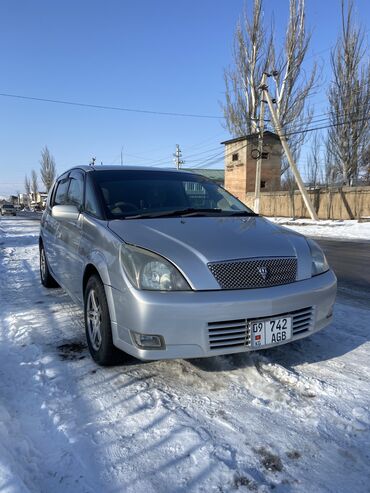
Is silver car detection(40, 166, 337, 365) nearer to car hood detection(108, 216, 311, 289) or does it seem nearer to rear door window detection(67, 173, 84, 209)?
car hood detection(108, 216, 311, 289)

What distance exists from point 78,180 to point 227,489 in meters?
3.41

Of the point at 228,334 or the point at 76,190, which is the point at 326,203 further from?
the point at 228,334

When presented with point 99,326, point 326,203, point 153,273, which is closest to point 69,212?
point 99,326

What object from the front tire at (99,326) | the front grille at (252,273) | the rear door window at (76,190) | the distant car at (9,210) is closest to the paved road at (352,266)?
the front grille at (252,273)

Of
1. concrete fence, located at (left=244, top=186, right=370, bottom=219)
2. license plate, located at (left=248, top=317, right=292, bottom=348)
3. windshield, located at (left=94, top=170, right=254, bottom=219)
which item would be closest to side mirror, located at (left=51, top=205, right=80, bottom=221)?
windshield, located at (left=94, top=170, right=254, bottom=219)

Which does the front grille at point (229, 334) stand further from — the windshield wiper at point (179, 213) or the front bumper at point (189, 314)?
the windshield wiper at point (179, 213)

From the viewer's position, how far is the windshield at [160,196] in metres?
3.73

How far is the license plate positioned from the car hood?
0.38m

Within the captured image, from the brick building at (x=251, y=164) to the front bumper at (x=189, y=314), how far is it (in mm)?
32828

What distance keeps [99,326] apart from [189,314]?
90 centimetres

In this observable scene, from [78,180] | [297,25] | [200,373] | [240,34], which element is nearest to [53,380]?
[200,373]

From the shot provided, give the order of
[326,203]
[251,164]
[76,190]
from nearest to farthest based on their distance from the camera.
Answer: [76,190]
[326,203]
[251,164]

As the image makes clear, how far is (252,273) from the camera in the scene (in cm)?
282

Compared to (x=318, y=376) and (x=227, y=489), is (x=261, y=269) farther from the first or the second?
(x=227, y=489)
